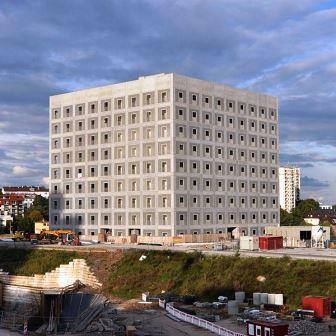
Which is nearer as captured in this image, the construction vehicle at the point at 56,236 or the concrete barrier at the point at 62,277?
the concrete barrier at the point at 62,277

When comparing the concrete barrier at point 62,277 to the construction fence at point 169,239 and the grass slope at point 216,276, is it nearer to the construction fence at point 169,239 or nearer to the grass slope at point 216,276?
the grass slope at point 216,276

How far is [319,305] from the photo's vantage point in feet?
167

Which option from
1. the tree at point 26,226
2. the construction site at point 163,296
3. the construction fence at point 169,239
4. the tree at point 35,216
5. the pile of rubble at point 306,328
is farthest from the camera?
the tree at point 35,216

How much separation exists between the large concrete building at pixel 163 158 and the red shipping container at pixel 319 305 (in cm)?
5706

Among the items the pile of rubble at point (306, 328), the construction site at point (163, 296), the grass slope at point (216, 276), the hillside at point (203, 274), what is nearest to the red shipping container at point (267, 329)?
the construction site at point (163, 296)

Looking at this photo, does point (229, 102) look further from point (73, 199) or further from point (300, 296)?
point (300, 296)

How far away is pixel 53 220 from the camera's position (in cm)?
12812

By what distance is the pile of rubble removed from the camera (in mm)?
45375

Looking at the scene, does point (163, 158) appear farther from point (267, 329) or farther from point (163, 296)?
point (267, 329)

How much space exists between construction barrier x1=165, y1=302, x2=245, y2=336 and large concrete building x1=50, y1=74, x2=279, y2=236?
5281 centimetres

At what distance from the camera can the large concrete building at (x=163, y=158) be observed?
111 meters

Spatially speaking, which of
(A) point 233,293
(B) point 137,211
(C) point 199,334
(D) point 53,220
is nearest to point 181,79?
(B) point 137,211

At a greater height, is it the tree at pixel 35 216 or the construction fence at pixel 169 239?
the tree at pixel 35 216

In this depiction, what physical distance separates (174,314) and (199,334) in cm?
775
